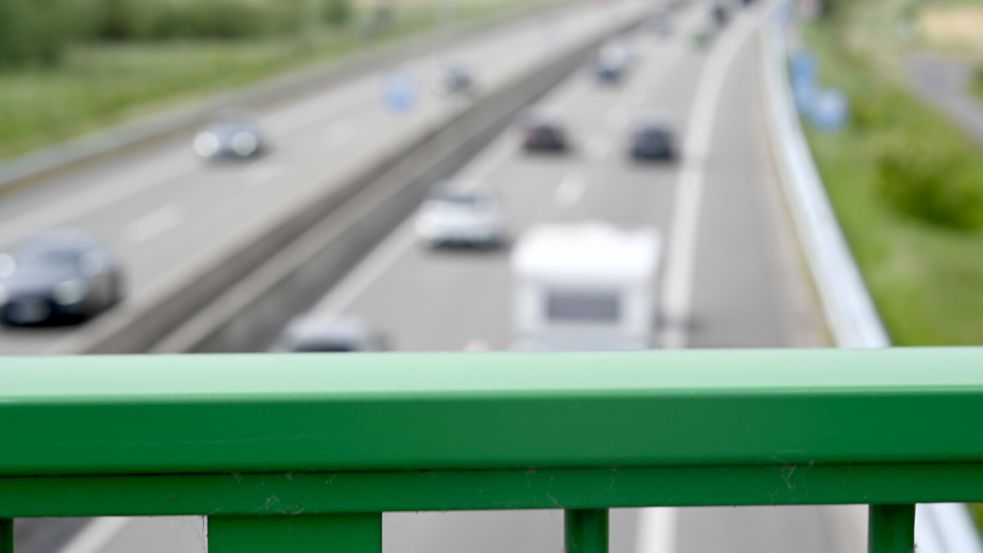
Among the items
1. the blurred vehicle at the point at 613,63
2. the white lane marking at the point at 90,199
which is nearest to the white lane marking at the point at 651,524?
the white lane marking at the point at 90,199

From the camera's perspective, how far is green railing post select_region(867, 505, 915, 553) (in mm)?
1984

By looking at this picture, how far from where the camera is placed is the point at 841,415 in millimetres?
1882

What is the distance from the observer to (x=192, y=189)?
155 ft

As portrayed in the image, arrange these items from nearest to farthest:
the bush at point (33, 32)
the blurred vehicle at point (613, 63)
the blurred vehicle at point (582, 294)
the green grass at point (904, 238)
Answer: the blurred vehicle at point (582, 294) < the green grass at point (904, 238) < the bush at point (33, 32) < the blurred vehicle at point (613, 63)

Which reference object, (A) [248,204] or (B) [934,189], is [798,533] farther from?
(B) [934,189]

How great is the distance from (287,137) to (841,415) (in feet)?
192

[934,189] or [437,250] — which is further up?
[934,189]

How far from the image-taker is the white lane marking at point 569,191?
152 ft

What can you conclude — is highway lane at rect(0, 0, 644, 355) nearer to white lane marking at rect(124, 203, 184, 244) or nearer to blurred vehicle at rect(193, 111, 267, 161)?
white lane marking at rect(124, 203, 184, 244)

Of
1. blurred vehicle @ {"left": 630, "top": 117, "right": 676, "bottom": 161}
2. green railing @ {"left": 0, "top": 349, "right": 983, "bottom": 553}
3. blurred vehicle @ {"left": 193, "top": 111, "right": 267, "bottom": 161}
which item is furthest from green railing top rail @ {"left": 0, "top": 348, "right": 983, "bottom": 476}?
blurred vehicle @ {"left": 630, "top": 117, "right": 676, "bottom": 161}

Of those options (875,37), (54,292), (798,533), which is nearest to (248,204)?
(54,292)

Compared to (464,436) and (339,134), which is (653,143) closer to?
(339,134)

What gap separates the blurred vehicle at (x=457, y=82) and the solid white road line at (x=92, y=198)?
20499 millimetres

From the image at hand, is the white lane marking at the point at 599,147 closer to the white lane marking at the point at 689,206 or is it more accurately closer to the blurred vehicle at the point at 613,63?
the white lane marking at the point at 689,206
